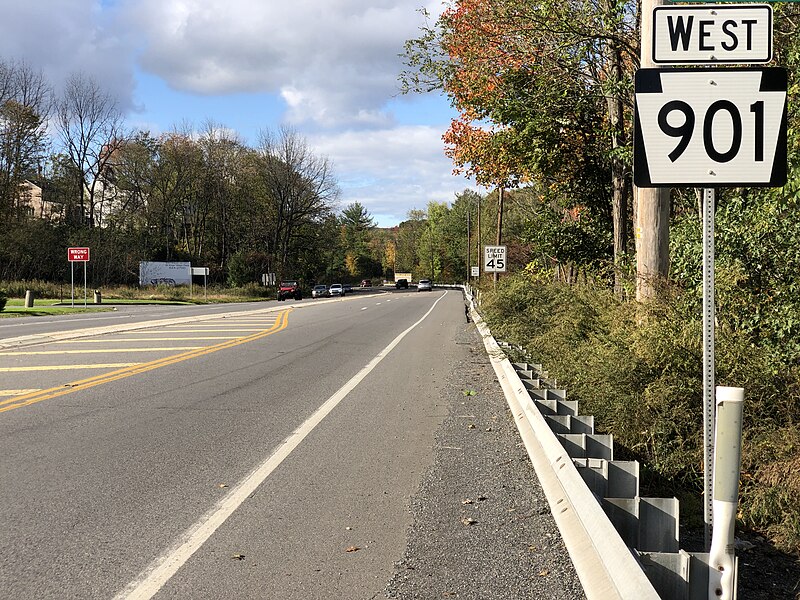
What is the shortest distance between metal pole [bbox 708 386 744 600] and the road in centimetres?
176

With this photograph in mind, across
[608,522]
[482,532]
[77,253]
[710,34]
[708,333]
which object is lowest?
[482,532]

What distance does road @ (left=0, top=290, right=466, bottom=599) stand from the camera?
14.5 feet

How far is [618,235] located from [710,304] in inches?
572

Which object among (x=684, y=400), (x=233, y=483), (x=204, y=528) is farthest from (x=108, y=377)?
(x=684, y=400)

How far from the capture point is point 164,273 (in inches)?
2670

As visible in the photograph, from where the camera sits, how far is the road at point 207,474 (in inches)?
175

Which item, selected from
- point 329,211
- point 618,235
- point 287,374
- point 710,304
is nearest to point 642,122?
point 710,304

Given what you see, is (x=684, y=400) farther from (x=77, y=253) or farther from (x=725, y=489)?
(x=77, y=253)

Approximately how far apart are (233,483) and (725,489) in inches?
158

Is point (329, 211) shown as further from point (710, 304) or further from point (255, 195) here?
point (710, 304)

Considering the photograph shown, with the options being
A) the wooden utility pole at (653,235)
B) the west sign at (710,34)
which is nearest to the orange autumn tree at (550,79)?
the wooden utility pole at (653,235)

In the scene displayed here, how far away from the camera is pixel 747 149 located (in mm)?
4098

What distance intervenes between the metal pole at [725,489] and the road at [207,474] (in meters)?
1.76

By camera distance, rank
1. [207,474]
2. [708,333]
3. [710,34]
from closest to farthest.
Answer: [708,333] → [710,34] → [207,474]
